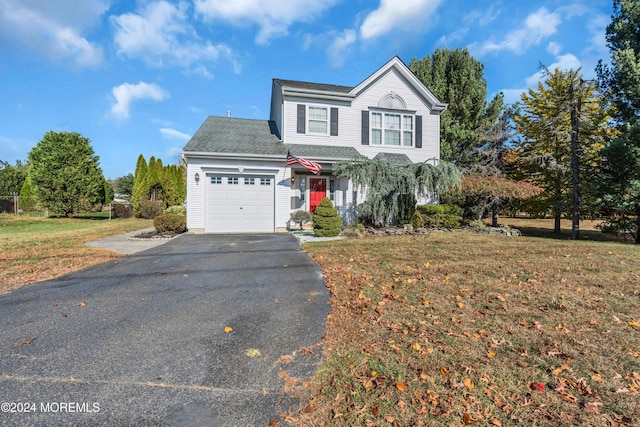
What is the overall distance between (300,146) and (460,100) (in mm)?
12679

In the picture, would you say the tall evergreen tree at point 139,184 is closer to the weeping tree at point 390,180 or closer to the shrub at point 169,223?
the shrub at point 169,223

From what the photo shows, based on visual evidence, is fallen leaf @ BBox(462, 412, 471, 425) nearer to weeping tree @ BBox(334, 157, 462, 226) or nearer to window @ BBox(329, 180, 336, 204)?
weeping tree @ BBox(334, 157, 462, 226)

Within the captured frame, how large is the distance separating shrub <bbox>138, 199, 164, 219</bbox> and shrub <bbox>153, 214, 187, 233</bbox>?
10.1 meters

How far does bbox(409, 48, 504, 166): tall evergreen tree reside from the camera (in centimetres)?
1920

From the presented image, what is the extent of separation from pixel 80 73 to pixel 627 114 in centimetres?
2454

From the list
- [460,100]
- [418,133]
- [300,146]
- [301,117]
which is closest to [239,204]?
[300,146]

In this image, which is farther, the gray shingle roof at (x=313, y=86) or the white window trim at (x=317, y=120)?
the gray shingle roof at (x=313, y=86)

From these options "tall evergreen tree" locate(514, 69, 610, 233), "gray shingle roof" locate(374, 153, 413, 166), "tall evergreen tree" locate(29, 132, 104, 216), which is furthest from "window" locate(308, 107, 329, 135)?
"tall evergreen tree" locate(29, 132, 104, 216)

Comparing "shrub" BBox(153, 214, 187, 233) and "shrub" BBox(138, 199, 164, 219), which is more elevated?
"shrub" BBox(138, 199, 164, 219)

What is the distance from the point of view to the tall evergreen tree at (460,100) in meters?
19.2

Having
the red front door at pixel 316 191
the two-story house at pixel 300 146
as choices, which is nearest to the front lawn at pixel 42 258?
the two-story house at pixel 300 146

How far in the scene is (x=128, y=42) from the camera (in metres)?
12.3

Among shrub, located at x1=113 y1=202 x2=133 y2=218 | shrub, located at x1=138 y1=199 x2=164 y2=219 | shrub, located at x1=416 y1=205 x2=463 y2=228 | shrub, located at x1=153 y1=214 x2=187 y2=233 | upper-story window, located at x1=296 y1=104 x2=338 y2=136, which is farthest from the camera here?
shrub, located at x1=113 y1=202 x2=133 y2=218

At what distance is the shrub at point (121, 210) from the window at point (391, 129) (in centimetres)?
1803
